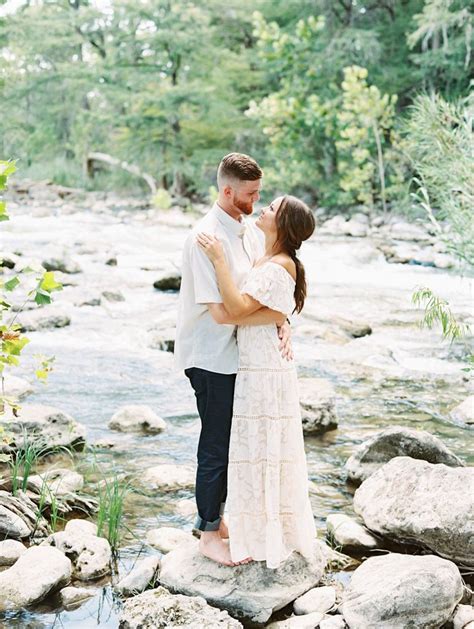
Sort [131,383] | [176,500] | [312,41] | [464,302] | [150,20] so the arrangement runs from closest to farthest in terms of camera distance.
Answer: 1. [176,500]
2. [131,383]
3. [464,302]
4. [312,41]
5. [150,20]

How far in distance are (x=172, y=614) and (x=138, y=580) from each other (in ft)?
1.36

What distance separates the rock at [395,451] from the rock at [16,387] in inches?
113

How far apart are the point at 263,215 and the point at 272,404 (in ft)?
2.33

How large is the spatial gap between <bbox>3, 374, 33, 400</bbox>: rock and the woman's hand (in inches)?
145

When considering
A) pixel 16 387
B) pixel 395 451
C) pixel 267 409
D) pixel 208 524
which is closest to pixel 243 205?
pixel 267 409

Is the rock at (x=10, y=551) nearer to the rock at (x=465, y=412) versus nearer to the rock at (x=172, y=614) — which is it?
the rock at (x=172, y=614)

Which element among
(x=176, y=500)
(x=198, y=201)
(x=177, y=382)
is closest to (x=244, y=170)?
(x=176, y=500)

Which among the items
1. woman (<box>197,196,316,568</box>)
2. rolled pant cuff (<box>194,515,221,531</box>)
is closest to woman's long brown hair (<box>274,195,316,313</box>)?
woman (<box>197,196,316,568</box>)

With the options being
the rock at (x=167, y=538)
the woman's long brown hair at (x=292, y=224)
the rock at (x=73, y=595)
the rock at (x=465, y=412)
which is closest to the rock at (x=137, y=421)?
the rock at (x=167, y=538)

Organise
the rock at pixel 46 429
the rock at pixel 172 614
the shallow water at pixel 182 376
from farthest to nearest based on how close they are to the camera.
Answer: the rock at pixel 46 429, the shallow water at pixel 182 376, the rock at pixel 172 614

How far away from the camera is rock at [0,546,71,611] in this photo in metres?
3.04

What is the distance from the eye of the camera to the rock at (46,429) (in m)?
4.66

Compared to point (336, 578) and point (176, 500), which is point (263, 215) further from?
point (176, 500)

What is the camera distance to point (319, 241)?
16.5 m
